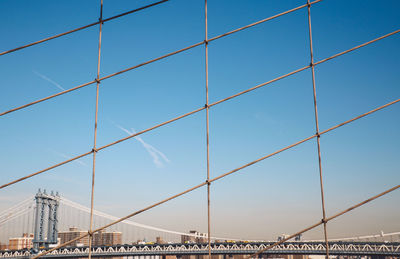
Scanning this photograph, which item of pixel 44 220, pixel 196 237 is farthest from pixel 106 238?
pixel 44 220

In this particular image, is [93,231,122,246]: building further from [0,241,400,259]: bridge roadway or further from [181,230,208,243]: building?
[0,241,400,259]: bridge roadway

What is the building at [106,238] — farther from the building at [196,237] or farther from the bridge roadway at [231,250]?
the bridge roadway at [231,250]

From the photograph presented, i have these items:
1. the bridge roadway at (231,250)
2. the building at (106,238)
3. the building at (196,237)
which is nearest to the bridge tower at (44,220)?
the bridge roadway at (231,250)

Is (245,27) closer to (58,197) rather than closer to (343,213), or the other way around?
(343,213)

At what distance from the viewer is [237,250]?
86875mm

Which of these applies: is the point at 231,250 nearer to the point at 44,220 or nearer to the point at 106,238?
the point at 44,220

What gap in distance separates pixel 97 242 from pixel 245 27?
509 feet

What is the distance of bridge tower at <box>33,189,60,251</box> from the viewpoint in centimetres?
8262

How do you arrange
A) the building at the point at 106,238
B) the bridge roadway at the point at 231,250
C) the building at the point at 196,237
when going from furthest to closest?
1. the building at the point at 106,238
2. the building at the point at 196,237
3. the bridge roadway at the point at 231,250

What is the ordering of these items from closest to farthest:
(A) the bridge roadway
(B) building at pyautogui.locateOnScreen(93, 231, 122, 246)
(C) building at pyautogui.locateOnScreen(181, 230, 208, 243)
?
(A) the bridge roadway, (C) building at pyautogui.locateOnScreen(181, 230, 208, 243), (B) building at pyautogui.locateOnScreen(93, 231, 122, 246)

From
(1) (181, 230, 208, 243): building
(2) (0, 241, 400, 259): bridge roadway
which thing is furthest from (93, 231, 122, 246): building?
(2) (0, 241, 400, 259): bridge roadway

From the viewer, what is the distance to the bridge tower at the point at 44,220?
8262 cm

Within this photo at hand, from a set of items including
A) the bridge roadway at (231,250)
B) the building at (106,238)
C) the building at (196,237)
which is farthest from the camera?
the building at (106,238)

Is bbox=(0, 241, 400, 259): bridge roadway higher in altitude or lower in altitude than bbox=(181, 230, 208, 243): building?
lower
